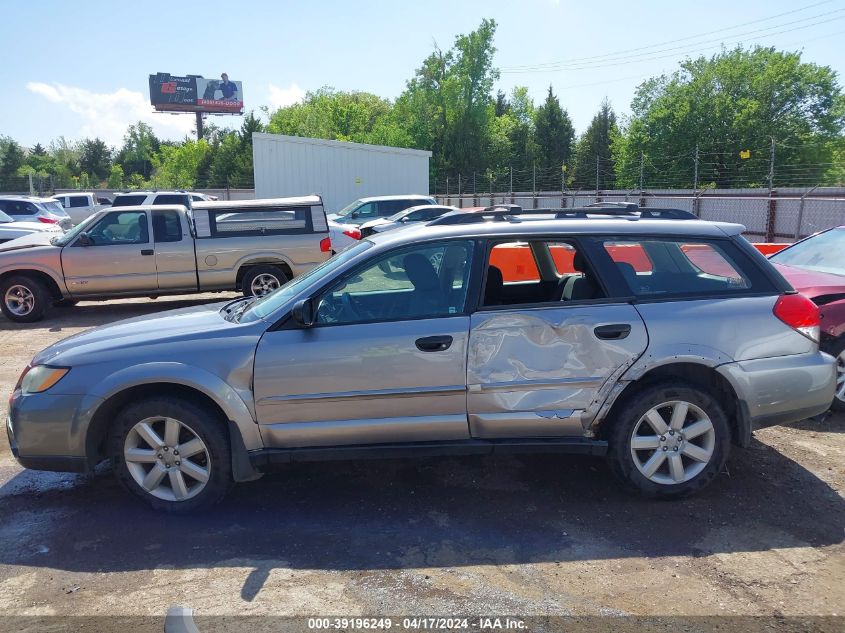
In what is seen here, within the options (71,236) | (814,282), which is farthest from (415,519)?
(71,236)

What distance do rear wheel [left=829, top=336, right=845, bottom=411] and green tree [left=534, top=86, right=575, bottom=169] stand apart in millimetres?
63340

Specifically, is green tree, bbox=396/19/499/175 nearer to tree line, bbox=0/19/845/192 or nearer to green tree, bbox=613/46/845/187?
tree line, bbox=0/19/845/192

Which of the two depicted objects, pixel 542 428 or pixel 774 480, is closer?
pixel 542 428

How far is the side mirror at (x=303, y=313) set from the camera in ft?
12.8

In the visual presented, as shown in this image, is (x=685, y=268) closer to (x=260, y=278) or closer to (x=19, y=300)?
(x=260, y=278)

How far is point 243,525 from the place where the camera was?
392 cm

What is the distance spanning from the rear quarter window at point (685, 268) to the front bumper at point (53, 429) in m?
3.21

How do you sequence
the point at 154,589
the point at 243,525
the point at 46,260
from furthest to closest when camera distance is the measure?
the point at 46,260 → the point at 243,525 → the point at 154,589

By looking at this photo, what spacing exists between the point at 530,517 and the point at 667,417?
3.28ft

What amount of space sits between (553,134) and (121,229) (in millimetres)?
60715

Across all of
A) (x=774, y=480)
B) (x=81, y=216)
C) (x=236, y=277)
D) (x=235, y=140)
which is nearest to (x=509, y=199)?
(x=81, y=216)

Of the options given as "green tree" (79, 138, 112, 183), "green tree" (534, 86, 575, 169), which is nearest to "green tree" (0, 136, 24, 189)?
"green tree" (79, 138, 112, 183)

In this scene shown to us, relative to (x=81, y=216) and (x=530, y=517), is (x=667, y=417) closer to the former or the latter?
(x=530, y=517)

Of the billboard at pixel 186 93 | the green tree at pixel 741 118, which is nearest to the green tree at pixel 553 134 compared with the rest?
the green tree at pixel 741 118
